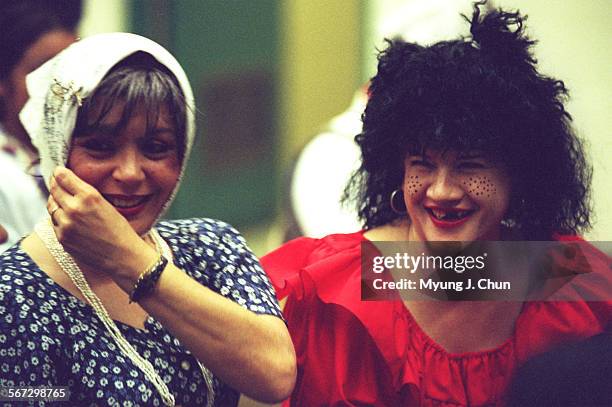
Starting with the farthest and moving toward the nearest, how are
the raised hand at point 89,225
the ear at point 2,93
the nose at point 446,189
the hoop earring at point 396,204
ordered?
the ear at point 2,93
the hoop earring at point 396,204
the nose at point 446,189
the raised hand at point 89,225

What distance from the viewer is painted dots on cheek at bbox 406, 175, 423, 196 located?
239cm

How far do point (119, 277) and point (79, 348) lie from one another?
14 cm

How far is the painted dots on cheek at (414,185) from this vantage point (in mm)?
2389

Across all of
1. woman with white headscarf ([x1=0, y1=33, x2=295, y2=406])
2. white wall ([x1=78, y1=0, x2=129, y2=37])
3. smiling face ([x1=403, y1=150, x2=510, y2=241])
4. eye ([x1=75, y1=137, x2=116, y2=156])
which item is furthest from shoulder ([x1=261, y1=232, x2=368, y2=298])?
white wall ([x1=78, y1=0, x2=129, y2=37])

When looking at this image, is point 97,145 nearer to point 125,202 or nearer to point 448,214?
point 125,202

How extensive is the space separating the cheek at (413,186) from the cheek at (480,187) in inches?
3.5

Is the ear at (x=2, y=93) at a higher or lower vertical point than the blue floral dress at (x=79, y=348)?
higher

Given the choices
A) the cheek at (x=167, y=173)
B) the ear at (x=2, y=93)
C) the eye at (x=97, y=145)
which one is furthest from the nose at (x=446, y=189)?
the ear at (x=2, y=93)

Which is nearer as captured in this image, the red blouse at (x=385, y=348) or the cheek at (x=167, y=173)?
the cheek at (x=167, y=173)

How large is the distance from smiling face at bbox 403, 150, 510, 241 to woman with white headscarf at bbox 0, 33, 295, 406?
1.58ft

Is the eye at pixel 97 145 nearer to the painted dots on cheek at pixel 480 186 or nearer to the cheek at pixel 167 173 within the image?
the cheek at pixel 167 173

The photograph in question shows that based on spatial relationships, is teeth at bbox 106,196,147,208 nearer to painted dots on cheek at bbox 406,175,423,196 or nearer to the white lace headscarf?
the white lace headscarf

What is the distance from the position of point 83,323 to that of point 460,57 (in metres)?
0.94

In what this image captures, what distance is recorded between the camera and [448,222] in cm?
237
